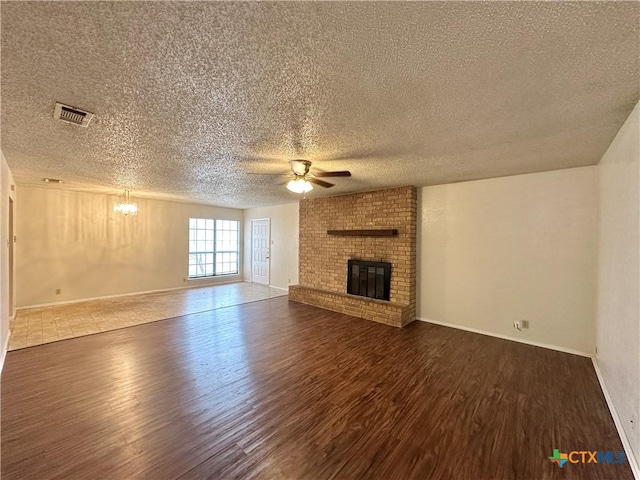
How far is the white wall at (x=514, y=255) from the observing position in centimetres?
337

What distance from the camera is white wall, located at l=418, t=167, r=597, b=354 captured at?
3367mm

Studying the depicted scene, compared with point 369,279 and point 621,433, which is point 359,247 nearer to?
point 369,279

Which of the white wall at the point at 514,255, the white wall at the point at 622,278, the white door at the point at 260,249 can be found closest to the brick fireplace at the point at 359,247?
the white wall at the point at 514,255

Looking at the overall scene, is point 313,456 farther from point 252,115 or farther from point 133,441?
point 252,115

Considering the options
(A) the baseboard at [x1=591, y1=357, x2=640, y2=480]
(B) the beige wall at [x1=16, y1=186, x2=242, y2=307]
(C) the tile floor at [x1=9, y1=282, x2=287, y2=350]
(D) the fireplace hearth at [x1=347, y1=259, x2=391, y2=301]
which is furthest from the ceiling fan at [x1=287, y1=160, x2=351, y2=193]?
(B) the beige wall at [x1=16, y1=186, x2=242, y2=307]

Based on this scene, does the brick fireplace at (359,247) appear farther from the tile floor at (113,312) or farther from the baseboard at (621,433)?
the baseboard at (621,433)

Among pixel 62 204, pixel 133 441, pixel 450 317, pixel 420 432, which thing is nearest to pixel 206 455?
pixel 133 441

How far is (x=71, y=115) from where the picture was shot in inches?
79.8

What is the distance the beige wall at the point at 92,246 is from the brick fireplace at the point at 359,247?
3.59 m

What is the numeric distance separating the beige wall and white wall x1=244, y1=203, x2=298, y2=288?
7.34ft

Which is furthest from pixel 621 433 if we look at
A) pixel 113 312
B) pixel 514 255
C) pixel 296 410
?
pixel 113 312

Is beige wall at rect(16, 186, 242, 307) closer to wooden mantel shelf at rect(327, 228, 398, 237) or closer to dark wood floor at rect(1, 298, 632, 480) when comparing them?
dark wood floor at rect(1, 298, 632, 480)

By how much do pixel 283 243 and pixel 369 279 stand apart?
10.2 feet

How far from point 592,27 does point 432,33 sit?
709 millimetres
